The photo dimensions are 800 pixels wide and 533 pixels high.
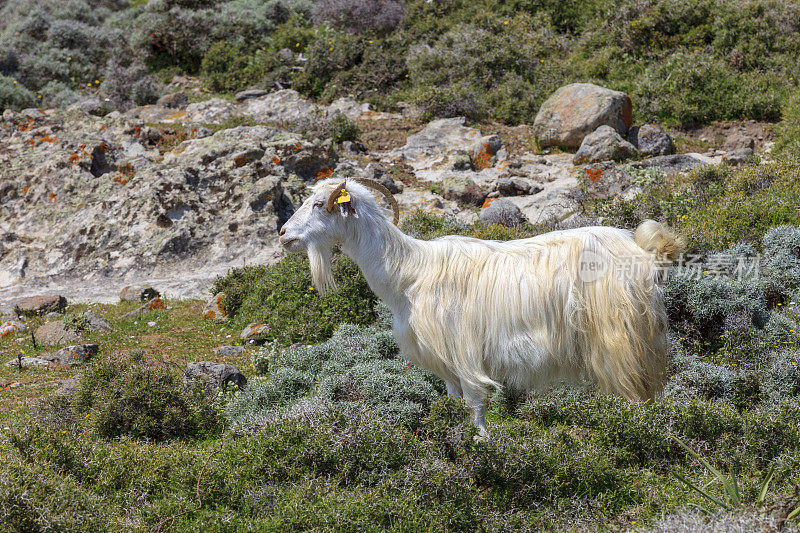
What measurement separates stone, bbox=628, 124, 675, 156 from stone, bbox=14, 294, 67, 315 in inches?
441

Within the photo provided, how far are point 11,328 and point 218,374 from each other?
4096mm

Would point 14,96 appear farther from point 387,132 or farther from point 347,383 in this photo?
point 347,383

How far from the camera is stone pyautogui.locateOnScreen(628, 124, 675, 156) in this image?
13586mm

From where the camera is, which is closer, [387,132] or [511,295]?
[511,295]

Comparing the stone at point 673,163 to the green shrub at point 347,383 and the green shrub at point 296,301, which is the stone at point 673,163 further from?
the green shrub at point 347,383

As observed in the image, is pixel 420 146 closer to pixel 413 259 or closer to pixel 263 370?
pixel 263 370

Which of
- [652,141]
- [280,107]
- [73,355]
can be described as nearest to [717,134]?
[652,141]

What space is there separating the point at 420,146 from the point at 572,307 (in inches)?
427

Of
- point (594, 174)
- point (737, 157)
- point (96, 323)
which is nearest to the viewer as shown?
point (96, 323)

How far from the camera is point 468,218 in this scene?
39.0 feet

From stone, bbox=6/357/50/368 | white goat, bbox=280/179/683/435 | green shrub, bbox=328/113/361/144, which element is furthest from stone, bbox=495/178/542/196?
stone, bbox=6/357/50/368

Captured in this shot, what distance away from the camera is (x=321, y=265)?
18.8ft

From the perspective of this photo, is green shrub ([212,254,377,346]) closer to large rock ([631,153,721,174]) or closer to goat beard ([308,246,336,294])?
goat beard ([308,246,336,294])

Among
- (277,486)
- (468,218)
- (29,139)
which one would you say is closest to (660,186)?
(468,218)
